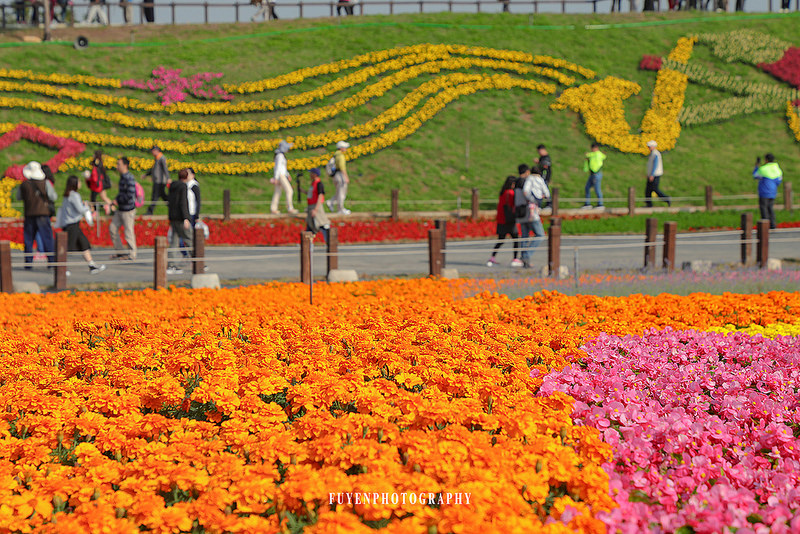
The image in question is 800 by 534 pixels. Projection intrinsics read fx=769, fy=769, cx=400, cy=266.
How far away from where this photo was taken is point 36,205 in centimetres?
1452

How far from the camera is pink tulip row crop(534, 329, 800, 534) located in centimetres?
361

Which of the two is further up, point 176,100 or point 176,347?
point 176,100

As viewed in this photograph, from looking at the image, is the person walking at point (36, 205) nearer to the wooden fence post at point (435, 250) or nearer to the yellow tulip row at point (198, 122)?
the wooden fence post at point (435, 250)

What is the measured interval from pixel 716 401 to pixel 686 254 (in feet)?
41.4

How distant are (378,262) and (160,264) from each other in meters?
5.32

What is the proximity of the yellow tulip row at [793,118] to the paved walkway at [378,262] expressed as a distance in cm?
2000

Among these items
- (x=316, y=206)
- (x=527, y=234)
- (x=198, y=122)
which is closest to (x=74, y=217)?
(x=316, y=206)

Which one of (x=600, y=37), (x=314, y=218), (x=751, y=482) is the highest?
(x=600, y=37)

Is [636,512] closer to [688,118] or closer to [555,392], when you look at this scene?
[555,392]

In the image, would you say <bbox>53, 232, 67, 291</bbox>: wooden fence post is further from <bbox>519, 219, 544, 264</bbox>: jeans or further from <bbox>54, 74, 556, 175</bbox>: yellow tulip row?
<bbox>54, 74, 556, 175</bbox>: yellow tulip row

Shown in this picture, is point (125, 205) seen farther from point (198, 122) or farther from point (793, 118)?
point (793, 118)

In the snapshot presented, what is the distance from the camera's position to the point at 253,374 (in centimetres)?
551

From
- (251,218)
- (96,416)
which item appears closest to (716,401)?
(96,416)

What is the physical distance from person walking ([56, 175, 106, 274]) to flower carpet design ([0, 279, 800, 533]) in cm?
681
